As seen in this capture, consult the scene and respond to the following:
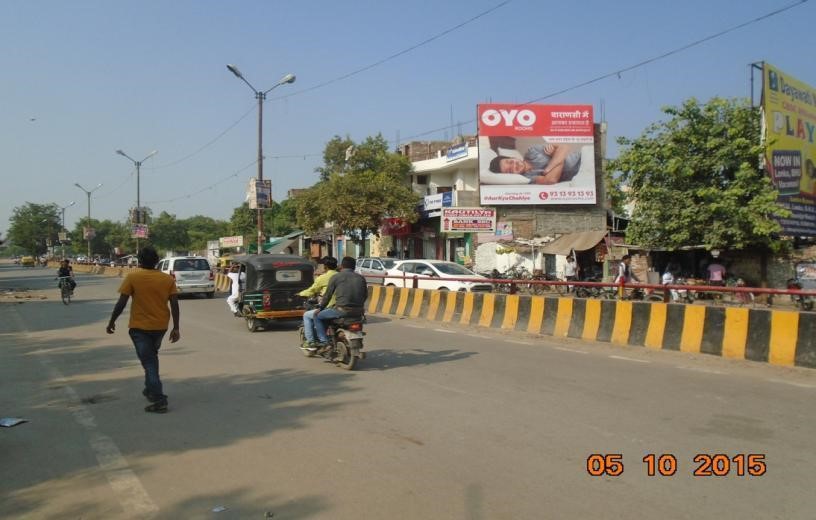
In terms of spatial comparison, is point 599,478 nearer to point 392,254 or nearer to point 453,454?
point 453,454

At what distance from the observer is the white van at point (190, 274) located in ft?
80.1

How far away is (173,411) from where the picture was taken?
21.9ft

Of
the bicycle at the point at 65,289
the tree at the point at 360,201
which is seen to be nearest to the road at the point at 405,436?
the bicycle at the point at 65,289

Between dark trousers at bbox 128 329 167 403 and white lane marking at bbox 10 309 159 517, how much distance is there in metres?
0.59

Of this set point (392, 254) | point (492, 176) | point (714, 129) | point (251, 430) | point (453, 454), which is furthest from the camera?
point (392, 254)

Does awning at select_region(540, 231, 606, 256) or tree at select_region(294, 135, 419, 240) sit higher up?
tree at select_region(294, 135, 419, 240)

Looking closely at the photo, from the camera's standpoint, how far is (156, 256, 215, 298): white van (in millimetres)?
24406

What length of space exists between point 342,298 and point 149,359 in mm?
2939

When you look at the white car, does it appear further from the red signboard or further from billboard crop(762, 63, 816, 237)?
the red signboard

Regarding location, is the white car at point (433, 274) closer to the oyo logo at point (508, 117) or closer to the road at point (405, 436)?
the oyo logo at point (508, 117)

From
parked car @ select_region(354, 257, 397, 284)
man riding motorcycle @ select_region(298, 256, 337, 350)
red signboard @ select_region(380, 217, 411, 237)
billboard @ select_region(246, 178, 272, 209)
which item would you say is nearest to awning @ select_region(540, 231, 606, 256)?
parked car @ select_region(354, 257, 397, 284)

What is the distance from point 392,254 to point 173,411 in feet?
113

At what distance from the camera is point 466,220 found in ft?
94.3

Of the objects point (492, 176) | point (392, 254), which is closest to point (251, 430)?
point (492, 176)
